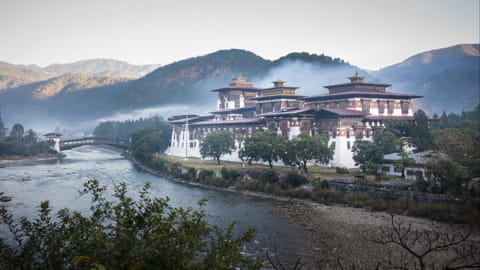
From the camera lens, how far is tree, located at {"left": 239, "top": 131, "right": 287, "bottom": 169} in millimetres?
62309

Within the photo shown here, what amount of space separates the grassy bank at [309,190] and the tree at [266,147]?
2703mm

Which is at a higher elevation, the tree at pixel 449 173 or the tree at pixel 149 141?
the tree at pixel 149 141

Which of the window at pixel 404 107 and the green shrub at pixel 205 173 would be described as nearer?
the green shrub at pixel 205 173

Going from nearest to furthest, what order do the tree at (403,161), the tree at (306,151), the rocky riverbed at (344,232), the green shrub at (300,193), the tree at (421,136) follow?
the rocky riverbed at (344,232), the green shrub at (300,193), the tree at (403,161), the tree at (306,151), the tree at (421,136)

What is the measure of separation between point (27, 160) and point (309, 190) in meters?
81.3

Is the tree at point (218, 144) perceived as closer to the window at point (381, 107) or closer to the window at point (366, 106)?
the window at point (366, 106)

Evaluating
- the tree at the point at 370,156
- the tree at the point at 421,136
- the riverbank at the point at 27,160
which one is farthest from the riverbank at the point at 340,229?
the riverbank at the point at 27,160

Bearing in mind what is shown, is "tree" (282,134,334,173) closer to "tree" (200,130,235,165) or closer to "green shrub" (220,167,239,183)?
"green shrub" (220,167,239,183)

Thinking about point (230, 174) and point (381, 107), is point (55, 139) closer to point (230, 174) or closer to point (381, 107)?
point (230, 174)

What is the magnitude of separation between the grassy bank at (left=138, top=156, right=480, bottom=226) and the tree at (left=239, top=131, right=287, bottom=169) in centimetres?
270

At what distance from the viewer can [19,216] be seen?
4122 centimetres

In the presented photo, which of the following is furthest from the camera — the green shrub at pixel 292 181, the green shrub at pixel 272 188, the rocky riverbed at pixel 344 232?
the green shrub at pixel 292 181

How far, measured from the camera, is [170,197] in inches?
2194

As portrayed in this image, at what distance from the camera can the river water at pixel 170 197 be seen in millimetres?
35500
